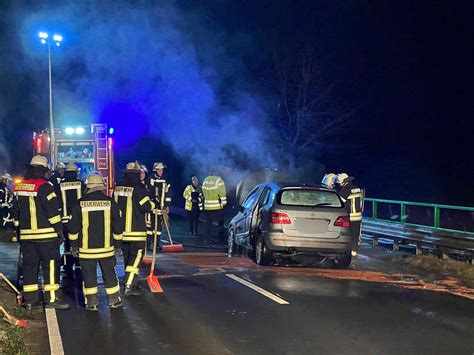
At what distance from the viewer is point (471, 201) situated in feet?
89.4

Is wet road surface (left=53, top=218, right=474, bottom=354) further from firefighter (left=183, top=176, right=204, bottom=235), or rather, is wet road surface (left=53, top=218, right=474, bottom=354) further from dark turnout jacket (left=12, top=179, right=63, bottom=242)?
firefighter (left=183, top=176, right=204, bottom=235)

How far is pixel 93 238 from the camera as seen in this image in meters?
6.65

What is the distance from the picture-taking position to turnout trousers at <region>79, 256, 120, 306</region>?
6676 mm

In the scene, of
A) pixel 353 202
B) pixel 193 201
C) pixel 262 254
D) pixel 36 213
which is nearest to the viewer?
pixel 36 213

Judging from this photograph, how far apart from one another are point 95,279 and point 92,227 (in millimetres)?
605

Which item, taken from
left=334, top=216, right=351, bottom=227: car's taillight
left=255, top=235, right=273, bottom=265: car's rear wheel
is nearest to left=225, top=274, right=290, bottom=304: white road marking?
left=255, top=235, right=273, bottom=265: car's rear wheel

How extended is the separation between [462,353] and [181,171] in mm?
26907

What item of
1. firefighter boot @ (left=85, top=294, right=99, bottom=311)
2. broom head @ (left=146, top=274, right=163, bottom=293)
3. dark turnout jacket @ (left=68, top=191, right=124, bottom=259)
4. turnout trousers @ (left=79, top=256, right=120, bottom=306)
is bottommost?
broom head @ (left=146, top=274, right=163, bottom=293)

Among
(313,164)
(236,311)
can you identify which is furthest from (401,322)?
(313,164)

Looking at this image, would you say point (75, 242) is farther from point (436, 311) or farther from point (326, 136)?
point (326, 136)

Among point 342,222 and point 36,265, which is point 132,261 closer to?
point 36,265

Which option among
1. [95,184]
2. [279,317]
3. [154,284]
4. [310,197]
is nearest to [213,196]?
[310,197]

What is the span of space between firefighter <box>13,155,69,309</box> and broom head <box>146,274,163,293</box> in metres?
1.36

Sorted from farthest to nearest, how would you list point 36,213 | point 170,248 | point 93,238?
point 170,248 < point 36,213 < point 93,238
